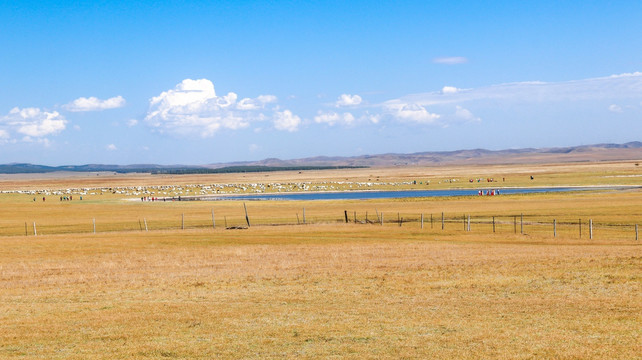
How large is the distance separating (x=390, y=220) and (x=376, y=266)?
122 feet

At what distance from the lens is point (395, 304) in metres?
21.1

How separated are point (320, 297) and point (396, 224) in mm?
40423

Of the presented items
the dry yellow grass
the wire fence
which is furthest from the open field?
the wire fence

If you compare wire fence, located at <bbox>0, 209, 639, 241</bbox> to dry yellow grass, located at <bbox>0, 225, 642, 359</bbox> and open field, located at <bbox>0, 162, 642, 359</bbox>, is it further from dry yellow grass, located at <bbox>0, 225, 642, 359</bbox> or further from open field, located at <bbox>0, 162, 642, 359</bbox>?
dry yellow grass, located at <bbox>0, 225, 642, 359</bbox>

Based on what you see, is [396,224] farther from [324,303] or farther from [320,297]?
[324,303]

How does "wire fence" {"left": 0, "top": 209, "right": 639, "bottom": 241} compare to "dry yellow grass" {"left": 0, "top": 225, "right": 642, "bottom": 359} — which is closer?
"dry yellow grass" {"left": 0, "top": 225, "right": 642, "bottom": 359}

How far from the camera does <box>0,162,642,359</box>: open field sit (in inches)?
605

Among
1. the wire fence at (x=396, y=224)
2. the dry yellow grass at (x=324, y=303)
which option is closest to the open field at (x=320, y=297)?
the dry yellow grass at (x=324, y=303)

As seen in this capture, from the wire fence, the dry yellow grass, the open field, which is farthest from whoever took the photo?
the wire fence

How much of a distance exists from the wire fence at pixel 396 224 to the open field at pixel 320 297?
4.01 m

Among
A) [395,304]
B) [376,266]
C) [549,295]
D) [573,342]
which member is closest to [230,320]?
[395,304]

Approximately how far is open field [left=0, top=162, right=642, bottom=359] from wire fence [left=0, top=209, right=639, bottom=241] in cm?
401

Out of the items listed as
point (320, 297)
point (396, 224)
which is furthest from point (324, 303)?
point (396, 224)

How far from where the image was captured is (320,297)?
75.6 feet
